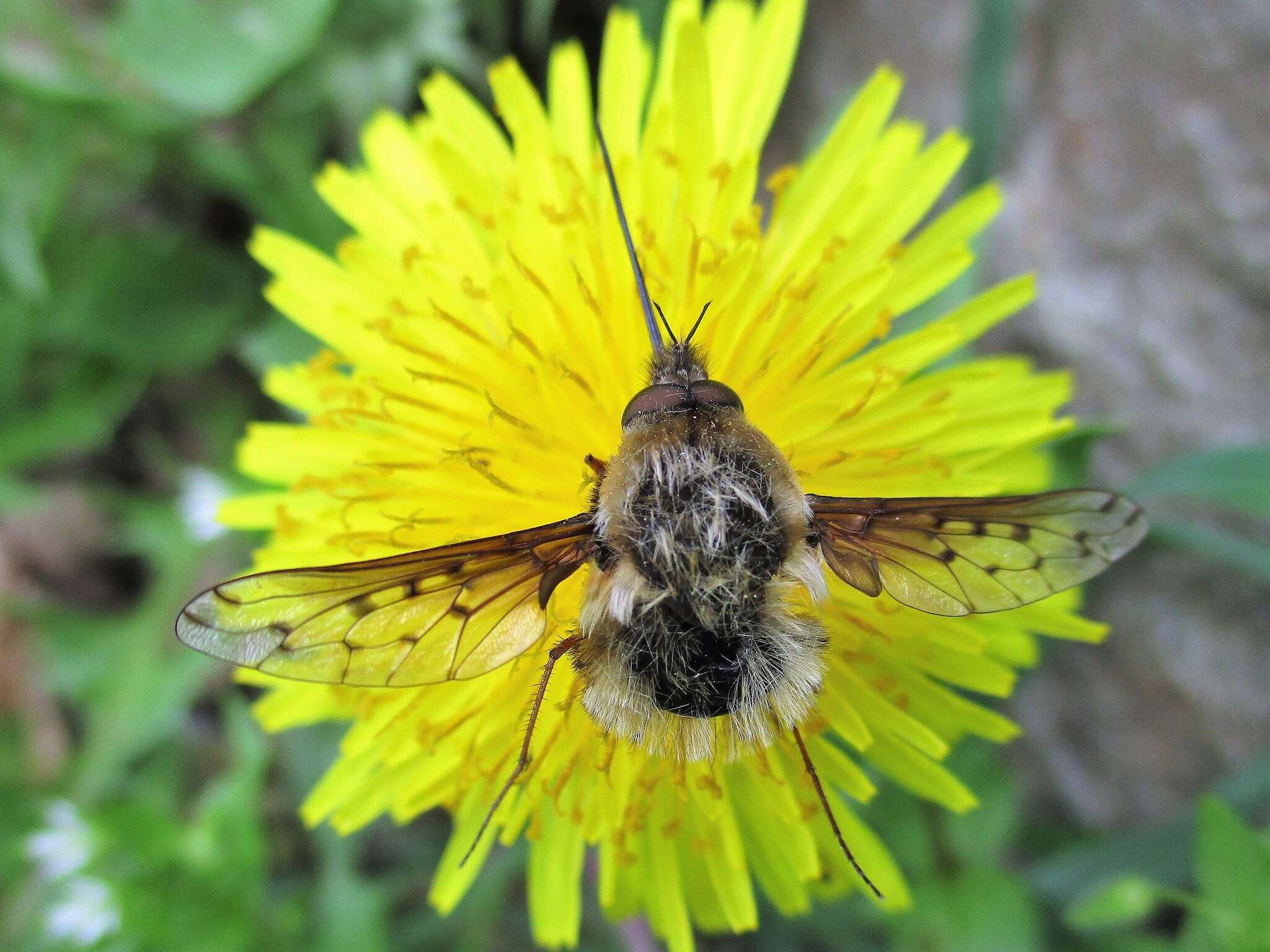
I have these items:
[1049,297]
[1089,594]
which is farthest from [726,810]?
[1049,297]

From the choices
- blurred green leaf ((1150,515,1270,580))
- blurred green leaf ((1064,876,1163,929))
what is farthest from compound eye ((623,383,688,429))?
blurred green leaf ((1064,876,1163,929))

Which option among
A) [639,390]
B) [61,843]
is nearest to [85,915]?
[61,843]

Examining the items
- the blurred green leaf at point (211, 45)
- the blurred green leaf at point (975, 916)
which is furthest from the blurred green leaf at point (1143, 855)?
the blurred green leaf at point (211, 45)

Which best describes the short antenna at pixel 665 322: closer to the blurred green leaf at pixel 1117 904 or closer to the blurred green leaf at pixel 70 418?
the blurred green leaf at pixel 1117 904

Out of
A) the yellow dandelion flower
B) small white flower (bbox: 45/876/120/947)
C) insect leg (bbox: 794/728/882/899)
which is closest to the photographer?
insect leg (bbox: 794/728/882/899)

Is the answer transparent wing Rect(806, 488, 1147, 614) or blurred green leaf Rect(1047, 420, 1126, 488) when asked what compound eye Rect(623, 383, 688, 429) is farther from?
blurred green leaf Rect(1047, 420, 1126, 488)

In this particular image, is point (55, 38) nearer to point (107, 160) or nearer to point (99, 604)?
point (107, 160)
